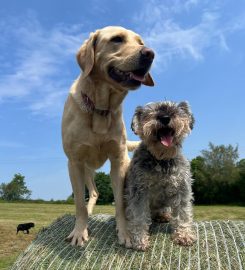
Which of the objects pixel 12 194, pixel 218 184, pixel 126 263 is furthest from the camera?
pixel 12 194

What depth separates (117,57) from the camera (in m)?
5.52

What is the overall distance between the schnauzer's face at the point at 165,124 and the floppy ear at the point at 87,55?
0.78 meters

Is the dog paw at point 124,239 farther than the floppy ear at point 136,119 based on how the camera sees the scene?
No

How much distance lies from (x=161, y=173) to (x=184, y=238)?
74 centimetres

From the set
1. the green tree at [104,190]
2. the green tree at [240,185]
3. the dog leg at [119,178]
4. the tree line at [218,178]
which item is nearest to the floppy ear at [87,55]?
the dog leg at [119,178]

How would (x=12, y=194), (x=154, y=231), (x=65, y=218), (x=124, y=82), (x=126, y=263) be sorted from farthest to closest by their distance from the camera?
(x=12, y=194)
(x=65, y=218)
(x=154, y=231)
(x=124, y=82)
(x=126, y=263)

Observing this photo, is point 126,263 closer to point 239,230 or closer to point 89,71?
point 239,230

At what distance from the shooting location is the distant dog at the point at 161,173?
5.45m

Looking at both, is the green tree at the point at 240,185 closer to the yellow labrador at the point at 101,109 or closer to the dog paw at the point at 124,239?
the yellow labrador at the point at 101,109

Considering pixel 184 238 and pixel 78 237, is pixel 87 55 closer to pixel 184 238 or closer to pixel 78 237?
pixel 78 237

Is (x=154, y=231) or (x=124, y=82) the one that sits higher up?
(x=124, y=82)

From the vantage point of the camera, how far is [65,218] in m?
7.00

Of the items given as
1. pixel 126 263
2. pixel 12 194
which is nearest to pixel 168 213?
pixel 126 263

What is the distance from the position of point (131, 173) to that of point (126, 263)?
109cm
